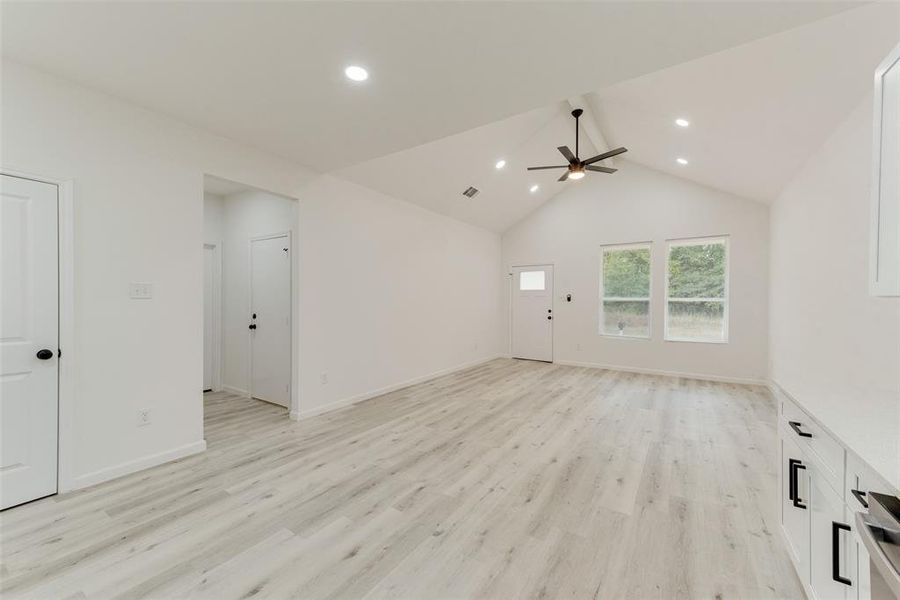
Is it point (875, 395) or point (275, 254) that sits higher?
point (275, 254)

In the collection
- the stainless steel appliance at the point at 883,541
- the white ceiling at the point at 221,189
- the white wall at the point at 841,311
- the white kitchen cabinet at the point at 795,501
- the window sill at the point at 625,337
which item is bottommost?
the white kitchen cabinet at the point at 795,501

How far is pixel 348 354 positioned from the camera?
14.5ft

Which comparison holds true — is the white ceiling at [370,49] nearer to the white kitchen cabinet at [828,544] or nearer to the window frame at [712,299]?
the white kitchen cabinet at [828,544]

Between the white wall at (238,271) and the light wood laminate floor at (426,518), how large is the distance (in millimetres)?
1356

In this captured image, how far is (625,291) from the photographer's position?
655 cm

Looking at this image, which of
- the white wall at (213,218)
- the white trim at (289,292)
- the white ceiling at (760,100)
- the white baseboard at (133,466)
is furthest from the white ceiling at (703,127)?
the white baseboard at (133,466)

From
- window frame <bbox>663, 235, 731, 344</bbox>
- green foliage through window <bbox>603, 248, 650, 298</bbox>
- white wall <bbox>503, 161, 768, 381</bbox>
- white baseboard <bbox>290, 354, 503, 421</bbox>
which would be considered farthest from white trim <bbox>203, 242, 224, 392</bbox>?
window frame <bbox>663, 235, 731, 344</bbox>

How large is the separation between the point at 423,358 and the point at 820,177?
4868 millimetres

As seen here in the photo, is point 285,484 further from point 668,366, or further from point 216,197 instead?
point 668,366

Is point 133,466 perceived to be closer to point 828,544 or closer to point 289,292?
point 289,292

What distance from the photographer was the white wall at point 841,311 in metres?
1.28

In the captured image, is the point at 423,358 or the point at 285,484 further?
the point at 423,358

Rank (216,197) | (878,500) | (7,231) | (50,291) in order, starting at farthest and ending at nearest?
(216,197), (50,291), (7,231), (878,500)

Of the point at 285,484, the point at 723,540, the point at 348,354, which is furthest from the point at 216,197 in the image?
the point at 723,540
